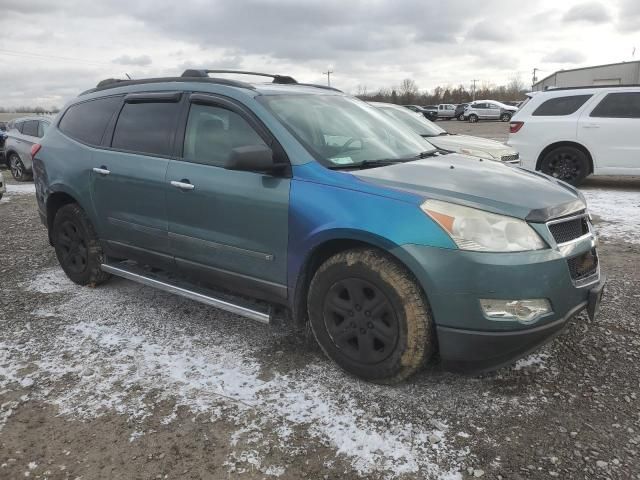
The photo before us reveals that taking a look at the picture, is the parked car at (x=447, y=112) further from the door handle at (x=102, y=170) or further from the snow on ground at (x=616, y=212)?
the door handle at (x=102, y=170)

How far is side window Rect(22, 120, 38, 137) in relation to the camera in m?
13.0

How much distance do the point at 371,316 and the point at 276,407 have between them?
712 mm

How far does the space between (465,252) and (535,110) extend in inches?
311

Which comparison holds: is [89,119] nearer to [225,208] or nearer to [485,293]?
[225,208]

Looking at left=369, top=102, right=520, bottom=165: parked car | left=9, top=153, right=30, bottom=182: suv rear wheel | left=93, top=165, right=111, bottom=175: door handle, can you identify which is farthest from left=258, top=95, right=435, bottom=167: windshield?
left=9, top=153, right=30, bottom=182: suv rear wheel

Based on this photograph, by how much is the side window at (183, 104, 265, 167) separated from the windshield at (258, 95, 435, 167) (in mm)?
229

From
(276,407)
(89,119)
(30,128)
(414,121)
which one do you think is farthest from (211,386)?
(30,128)

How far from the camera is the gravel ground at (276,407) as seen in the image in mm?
2389

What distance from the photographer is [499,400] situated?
2.85 meters

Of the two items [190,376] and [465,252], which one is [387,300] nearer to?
[465,252]

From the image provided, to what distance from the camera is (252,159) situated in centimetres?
302

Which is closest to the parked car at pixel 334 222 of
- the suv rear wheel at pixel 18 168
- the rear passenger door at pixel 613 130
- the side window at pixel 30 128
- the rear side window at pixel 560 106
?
the rear passenger door at pixel 613 130

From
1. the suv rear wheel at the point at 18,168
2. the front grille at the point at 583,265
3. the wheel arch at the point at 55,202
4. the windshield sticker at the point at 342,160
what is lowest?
the suv rear wheel at the point at 18,168

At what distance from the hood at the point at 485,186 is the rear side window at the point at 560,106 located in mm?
6515
